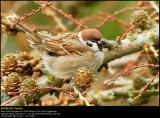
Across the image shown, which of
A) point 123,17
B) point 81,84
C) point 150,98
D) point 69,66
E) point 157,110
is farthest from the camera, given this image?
point 123,17

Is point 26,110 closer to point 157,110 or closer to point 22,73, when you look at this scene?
point 22,73

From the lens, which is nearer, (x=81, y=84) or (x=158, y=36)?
(x=81, y=84)

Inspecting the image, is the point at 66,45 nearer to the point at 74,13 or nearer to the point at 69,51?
the point at 69,51

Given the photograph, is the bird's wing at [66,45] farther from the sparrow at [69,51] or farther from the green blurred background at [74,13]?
the green blurred background at [74,13]

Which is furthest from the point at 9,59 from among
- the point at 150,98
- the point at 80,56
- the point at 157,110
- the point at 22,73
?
the point at 150,98

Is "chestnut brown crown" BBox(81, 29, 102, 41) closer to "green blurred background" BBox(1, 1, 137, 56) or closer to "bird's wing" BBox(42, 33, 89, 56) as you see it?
"bird's wing" BBox(42, 33, 89, 56)

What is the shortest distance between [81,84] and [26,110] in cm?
41

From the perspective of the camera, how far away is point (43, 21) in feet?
14.0

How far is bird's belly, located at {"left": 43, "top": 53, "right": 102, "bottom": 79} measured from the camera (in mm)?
2227

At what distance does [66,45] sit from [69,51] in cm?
3

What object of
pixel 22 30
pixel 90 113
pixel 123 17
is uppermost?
pixel 123 17

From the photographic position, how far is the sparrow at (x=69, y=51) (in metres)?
2.22

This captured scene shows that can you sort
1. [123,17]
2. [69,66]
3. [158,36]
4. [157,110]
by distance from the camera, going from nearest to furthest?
[69,66] → [157,110] → [158,36] → [123,17]

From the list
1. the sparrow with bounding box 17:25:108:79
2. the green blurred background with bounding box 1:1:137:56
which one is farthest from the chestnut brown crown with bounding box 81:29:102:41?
the green blurred background with bounding box 1:1:137:56
